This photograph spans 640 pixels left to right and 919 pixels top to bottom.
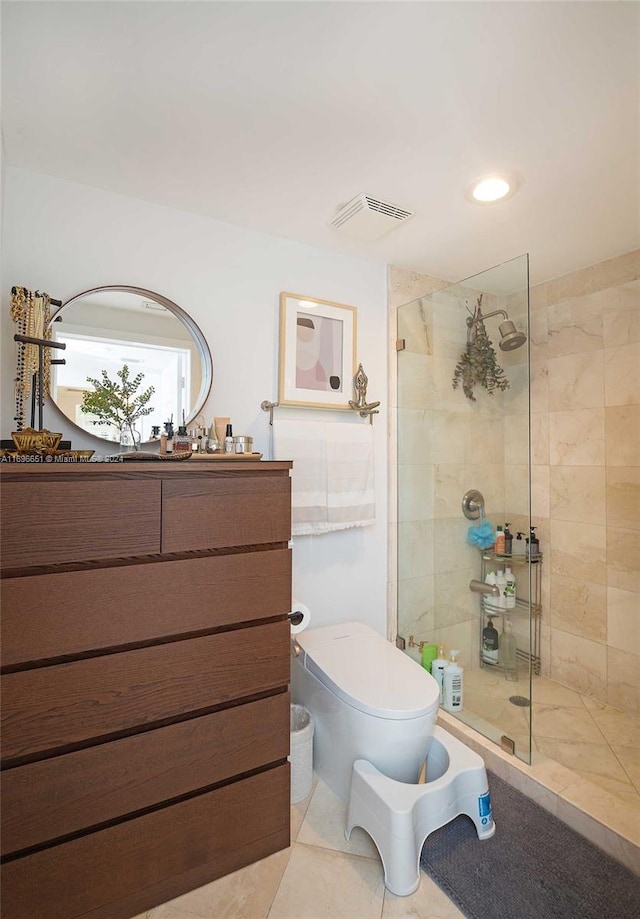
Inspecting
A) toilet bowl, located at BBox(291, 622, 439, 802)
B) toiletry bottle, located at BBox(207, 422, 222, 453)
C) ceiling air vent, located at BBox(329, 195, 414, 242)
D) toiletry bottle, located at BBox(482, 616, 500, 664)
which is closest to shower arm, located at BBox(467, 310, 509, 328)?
ceiling air vent, located at BBox(329, 195, 414, 242)

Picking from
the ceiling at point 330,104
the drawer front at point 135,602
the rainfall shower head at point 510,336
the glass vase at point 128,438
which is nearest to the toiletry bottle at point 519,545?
the rainfall shower head at point 510,336

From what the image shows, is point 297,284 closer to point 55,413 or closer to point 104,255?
point 104,255

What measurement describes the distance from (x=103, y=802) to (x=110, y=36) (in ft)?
6.14

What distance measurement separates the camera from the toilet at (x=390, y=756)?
1298 mm

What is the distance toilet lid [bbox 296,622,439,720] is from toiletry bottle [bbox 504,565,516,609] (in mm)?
542

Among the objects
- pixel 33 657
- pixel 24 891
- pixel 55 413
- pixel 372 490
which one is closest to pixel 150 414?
pixel 55 413

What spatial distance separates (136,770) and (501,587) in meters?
1.56

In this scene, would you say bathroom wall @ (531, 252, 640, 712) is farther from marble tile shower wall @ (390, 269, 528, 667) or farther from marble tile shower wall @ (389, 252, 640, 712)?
marble tile shower wall @ (390, 269, 528, 667)

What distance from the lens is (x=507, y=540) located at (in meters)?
1.97

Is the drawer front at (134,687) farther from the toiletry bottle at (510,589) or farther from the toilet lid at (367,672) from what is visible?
the toiletry bottle at (510,589)

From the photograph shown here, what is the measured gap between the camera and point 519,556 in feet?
6.43

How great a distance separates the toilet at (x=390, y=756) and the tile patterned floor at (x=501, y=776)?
61 mm

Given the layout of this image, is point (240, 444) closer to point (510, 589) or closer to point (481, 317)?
point (481, 317)

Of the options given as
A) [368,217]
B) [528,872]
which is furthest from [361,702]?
[368,217]
